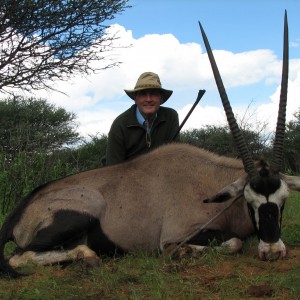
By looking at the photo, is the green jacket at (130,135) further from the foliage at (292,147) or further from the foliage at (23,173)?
the foliage at (292,147)

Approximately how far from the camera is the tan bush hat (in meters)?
5.01

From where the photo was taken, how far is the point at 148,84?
5020mm

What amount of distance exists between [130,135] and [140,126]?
0.12 metres

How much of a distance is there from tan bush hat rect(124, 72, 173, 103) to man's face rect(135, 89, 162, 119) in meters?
0.05

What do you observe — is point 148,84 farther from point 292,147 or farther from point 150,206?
point 292,147

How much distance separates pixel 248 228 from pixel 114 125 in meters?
Answer: 1.66

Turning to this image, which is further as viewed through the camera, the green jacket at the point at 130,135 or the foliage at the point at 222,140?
the foliage at the point at 222,140

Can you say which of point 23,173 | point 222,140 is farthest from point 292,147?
point 23,173

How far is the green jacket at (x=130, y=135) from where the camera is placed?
4988 millimetres

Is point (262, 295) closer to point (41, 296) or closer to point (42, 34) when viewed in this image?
point (41, 296)

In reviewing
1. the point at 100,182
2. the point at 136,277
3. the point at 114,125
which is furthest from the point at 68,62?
the point at 136,277

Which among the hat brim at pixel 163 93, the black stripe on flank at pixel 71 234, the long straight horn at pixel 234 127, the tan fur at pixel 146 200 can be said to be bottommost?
the black stripe on flank at pixel 71 234

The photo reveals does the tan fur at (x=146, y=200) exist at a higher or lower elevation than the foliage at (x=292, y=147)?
lower

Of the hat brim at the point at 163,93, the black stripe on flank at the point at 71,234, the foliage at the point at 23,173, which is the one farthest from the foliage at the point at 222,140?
the black stripe on flank at the point at 71,234
